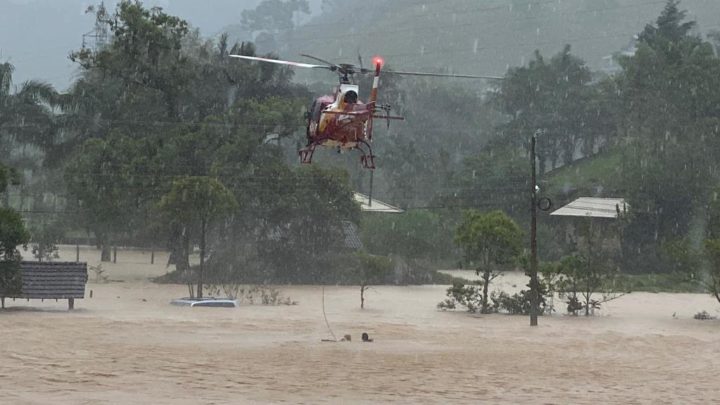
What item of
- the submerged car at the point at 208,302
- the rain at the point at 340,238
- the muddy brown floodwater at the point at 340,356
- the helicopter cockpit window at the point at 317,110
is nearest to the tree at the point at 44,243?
the rain at the point at 340,238

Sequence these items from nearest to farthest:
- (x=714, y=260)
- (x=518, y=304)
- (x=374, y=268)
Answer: (x=714, y=260) → (x=518, y=304) → (x=374, y=268)

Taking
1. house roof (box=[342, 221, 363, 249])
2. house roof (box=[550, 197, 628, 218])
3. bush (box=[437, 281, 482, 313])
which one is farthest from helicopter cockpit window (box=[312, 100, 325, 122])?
house roof (box=[550, 197, 628, 218])

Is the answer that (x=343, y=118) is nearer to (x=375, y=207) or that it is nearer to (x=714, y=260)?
(x=714, y=260)

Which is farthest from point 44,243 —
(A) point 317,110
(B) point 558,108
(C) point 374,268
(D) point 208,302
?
(B) point 558,108

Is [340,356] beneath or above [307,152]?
beneath

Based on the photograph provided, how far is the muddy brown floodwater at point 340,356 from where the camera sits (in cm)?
1731

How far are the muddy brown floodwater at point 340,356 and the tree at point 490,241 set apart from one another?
2.10 metres

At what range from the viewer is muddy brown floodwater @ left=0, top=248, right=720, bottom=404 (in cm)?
1731

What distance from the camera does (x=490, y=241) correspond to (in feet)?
132

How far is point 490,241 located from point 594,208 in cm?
2964

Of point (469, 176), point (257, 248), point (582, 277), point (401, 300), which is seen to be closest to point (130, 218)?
point (257, 248)

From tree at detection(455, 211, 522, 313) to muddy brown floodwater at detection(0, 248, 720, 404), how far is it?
210cm

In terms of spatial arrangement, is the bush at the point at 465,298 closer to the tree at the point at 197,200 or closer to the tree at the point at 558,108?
the tree at the point at 197,200

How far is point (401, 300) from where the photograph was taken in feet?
158
